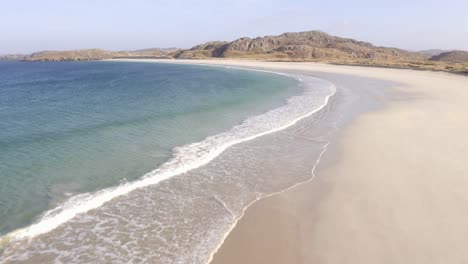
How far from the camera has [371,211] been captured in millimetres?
7125

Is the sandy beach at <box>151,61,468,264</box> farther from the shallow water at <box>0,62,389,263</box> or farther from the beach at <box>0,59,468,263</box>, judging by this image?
the shallow water at <box>0,62,389,263</box>

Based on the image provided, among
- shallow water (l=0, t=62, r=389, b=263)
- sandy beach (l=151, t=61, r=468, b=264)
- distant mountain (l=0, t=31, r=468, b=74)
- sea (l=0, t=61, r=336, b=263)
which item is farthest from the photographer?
distant mountain (l=0, t=31, r=468, b=74)

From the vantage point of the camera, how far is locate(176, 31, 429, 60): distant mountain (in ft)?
323

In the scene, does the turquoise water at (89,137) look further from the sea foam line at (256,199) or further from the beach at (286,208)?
the sea foam line at (256,199)

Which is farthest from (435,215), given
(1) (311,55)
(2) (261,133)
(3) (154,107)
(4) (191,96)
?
(1) (311,55)

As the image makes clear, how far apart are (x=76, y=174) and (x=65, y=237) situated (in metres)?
3.29

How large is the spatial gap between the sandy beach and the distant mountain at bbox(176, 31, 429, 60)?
278ft

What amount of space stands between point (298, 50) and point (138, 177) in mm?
98247

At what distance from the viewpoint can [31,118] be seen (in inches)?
693

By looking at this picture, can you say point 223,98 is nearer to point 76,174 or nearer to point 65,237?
point 76,174

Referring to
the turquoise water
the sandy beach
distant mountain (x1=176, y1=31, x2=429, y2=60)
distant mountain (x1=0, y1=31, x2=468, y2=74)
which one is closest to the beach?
the sandy beach

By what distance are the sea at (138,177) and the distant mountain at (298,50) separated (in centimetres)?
8167

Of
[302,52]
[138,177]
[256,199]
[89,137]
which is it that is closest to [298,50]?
[302,52]

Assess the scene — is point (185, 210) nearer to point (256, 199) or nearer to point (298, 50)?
point (256, 199)
